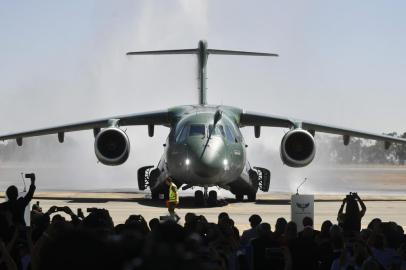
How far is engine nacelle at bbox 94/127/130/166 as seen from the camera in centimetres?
2052

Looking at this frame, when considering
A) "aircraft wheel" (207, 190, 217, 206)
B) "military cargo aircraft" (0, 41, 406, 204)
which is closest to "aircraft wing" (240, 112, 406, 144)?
"military cargo aircraft" (0, 41, 406, 204)

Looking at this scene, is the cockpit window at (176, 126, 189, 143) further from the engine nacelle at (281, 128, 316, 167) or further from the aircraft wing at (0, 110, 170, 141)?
the engine nacelle at (281, 128, 316, 167)

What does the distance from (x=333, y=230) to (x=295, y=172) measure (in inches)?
1697

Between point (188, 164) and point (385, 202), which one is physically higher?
point (188, 164)

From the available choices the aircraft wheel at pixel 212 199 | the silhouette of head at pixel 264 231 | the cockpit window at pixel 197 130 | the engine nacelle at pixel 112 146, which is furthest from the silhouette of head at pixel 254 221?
the engine nacelle at pixel 112 146

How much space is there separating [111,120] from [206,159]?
4657mm

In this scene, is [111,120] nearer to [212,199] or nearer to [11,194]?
[212,199]

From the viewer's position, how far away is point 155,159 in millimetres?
43188

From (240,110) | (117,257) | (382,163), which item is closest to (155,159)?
(240,110)

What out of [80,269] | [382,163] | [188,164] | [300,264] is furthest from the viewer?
[382,163]

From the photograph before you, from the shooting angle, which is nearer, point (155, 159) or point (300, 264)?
point (300, 264)

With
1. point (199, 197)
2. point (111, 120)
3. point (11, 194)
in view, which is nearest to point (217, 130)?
point (199, 197)

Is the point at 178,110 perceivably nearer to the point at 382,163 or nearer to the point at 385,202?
the point at 385,202

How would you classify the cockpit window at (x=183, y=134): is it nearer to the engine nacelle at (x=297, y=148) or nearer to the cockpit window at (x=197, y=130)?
the cockpit window at (x=197, y=130)
